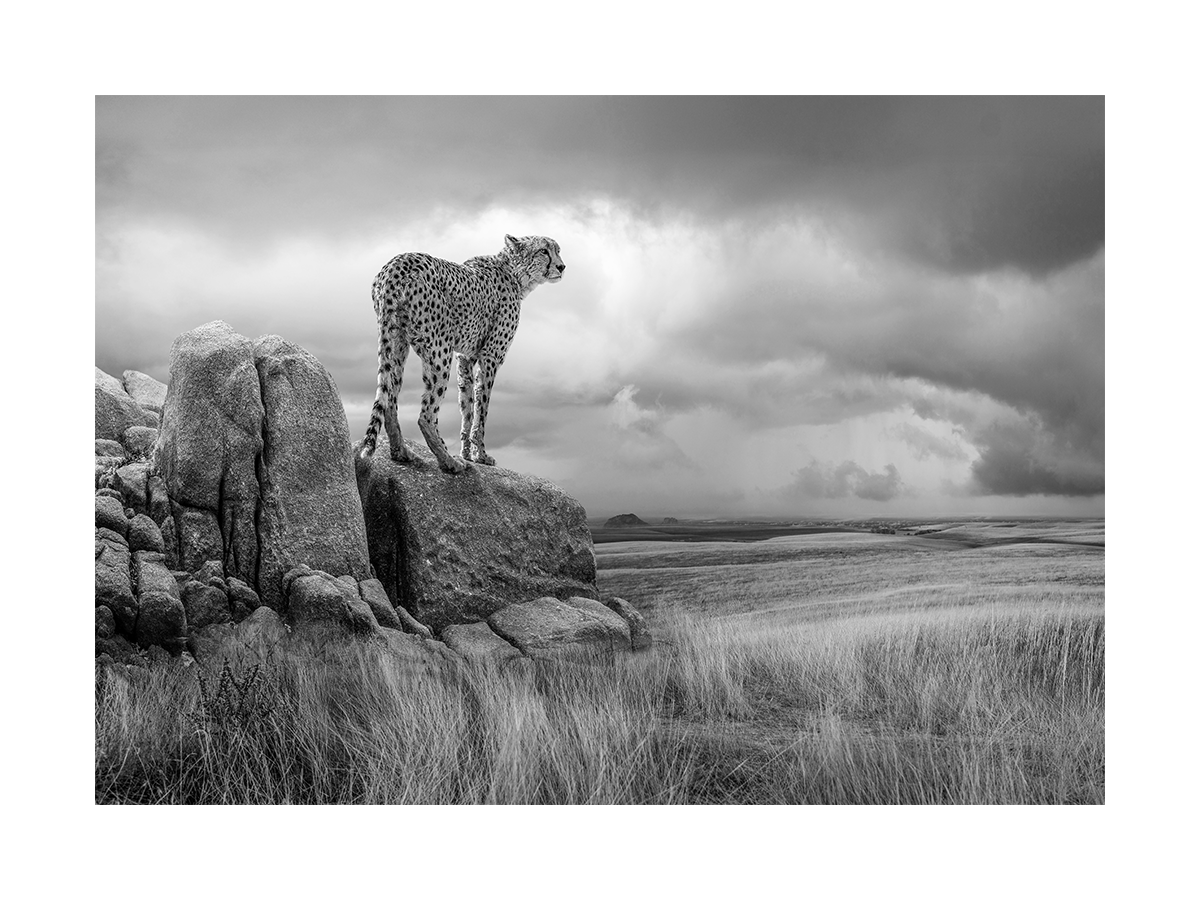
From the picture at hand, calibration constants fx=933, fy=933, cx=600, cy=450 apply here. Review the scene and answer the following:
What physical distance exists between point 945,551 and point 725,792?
320cm

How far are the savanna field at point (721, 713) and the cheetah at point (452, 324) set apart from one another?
2145mm

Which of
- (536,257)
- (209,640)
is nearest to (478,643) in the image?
(209,640)

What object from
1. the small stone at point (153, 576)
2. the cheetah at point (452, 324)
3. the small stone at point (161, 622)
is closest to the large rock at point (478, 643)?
the cheetah at point (452, 324)

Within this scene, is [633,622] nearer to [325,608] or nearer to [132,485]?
[325,608]

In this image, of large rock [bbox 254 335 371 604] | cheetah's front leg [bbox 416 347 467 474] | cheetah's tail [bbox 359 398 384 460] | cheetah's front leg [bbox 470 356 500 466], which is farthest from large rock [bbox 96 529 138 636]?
cheetah's front leg [bbox 470 356 500 466]

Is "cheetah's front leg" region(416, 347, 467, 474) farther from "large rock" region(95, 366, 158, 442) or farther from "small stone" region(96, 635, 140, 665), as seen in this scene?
"large rock" region(95, 366, 158, 442)

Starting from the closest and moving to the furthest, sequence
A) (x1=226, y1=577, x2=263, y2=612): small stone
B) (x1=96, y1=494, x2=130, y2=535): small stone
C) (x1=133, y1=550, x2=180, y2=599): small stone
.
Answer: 1. (x1=133, y1=550, x2=180, y2=599): small stone
2. (x1=96, y1=494, x2=130, y2=535): small stone
3. (x1=226, y1=577, x2=263, y2=612): small stone

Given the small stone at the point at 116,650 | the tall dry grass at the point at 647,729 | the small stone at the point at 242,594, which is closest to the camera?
the tall dry grass at the point at 647,729

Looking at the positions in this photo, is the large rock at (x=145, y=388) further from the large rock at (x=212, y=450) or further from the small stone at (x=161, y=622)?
the small stone at (x=161, y=622)

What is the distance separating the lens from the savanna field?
5.27m

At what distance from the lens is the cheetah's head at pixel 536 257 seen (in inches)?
318

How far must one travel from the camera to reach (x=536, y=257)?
814 cm

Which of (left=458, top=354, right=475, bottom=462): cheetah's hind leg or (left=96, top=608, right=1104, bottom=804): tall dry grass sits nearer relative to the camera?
(left=96, top=608, right=1104, bottom=804): tall dry grass

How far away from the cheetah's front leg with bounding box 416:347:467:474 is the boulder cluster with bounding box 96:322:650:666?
176 mm
